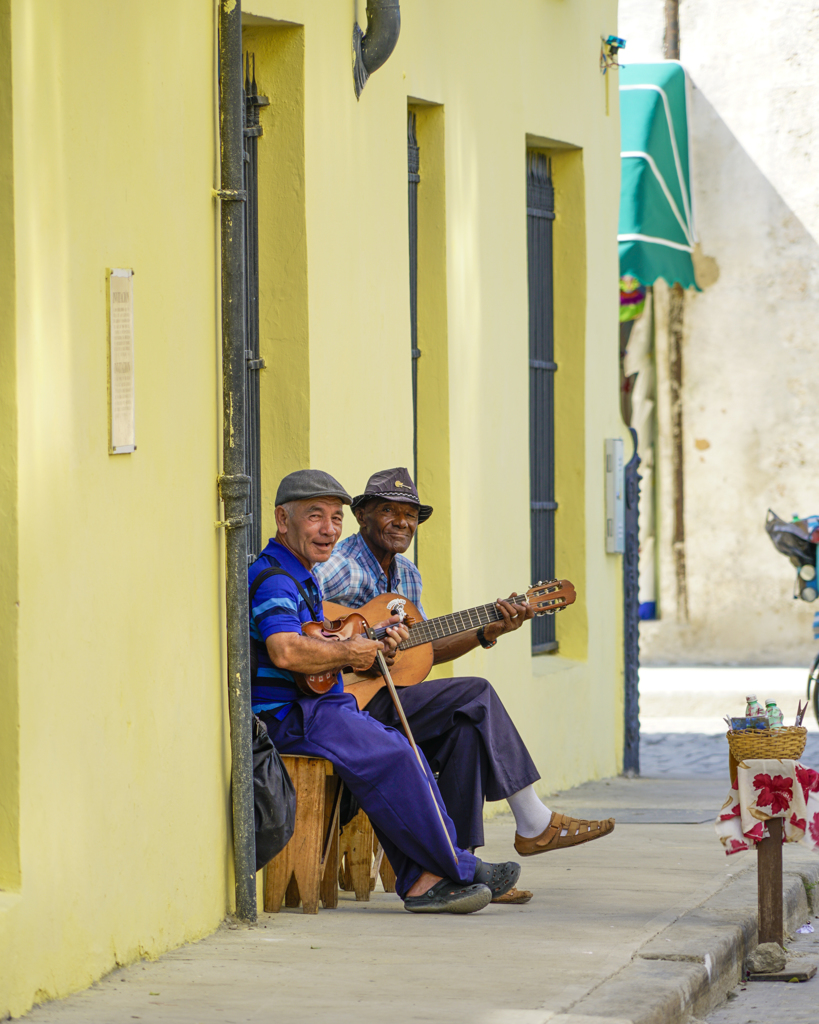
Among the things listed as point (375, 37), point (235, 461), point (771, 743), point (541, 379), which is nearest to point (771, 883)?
point (771, 743)

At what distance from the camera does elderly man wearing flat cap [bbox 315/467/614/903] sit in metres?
6.08

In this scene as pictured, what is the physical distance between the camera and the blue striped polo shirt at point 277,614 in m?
5.59

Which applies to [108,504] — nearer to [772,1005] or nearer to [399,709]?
[399,709]

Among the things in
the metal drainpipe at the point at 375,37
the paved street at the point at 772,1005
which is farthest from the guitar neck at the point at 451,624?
the metal drainpipe at the point at 375,37

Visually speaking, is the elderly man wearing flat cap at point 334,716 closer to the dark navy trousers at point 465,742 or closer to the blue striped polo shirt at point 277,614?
the blue striped polo shirt at point 277,614

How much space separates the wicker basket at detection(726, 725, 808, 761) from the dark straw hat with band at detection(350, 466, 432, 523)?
1437mm

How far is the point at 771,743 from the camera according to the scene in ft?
18.1

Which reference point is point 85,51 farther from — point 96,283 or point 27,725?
point 27,725

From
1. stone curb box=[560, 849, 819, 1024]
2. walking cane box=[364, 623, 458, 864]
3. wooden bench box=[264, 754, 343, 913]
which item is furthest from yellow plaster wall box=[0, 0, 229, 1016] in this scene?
stone curb box=[560, 849, 819, 1024]

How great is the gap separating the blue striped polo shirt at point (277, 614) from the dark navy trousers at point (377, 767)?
68 millimetres

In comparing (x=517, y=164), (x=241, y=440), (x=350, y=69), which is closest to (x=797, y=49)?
(x=517, y=164)

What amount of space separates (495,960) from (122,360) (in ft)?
6.53

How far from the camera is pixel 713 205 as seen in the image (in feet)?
53.5

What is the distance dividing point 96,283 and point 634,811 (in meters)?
4.83
